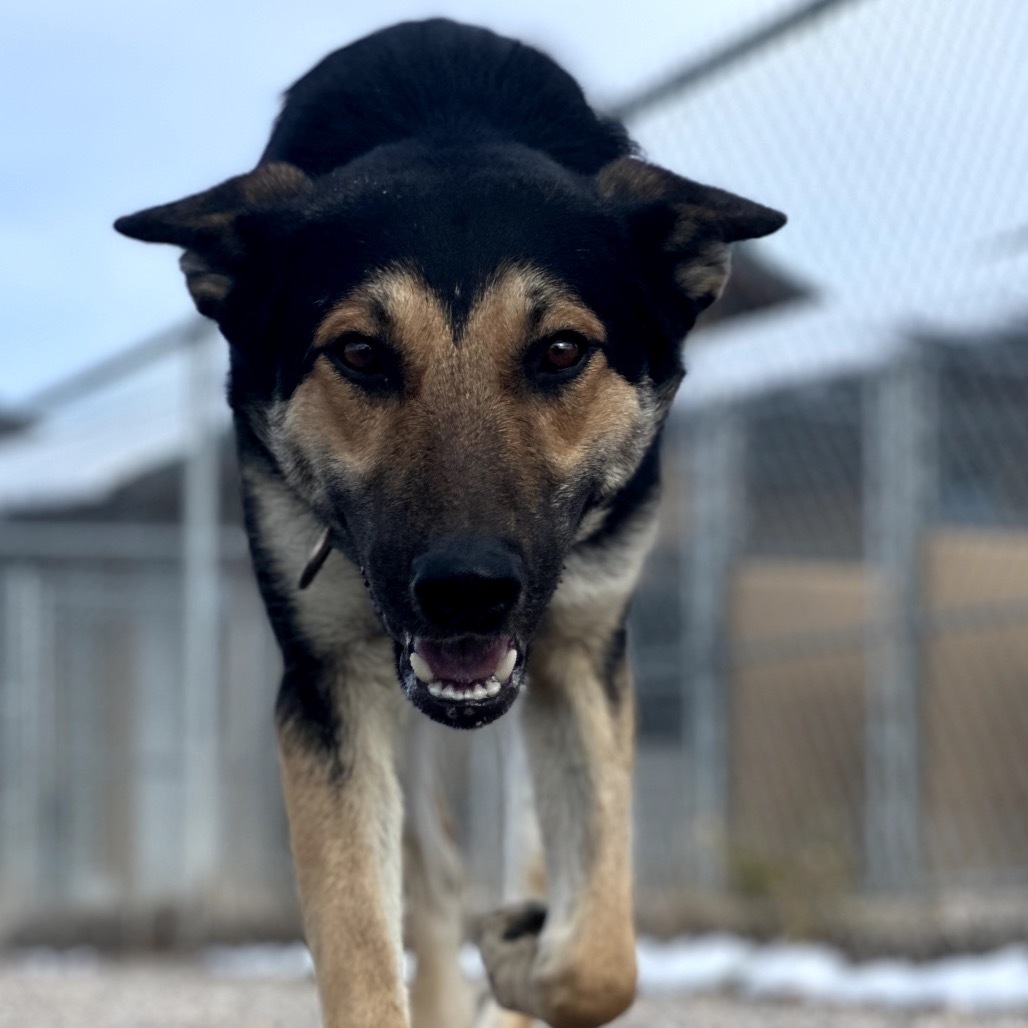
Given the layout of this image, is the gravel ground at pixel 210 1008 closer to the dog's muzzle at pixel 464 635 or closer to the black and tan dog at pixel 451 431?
the black and tan dog at pixel 451 431

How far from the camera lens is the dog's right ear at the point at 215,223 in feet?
11.0

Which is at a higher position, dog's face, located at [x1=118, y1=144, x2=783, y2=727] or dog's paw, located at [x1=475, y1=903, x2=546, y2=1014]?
dog's face, located at [x1=118, y1=144, x2=783, y2=727]

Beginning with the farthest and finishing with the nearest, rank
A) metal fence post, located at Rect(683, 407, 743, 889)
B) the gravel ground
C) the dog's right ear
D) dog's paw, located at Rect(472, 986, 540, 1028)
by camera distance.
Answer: metal fence post, located at Rect(683, 407, 743, 889) < the gravel ground < dog's paw, located at Rect(472, 986, 540, 1028) < the dog's right ear

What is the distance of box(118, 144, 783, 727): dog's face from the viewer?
288cm

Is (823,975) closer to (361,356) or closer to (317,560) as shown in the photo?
(317,560)

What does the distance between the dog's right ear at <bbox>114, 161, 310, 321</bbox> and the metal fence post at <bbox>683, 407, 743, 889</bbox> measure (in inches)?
220

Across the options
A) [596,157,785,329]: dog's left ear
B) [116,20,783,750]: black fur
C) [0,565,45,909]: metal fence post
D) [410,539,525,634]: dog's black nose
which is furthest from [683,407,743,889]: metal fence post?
[410,539,525,634]: dog's black nose

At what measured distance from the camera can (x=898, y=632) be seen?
7523 millimetres

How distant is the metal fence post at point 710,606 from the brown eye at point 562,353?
228 inches

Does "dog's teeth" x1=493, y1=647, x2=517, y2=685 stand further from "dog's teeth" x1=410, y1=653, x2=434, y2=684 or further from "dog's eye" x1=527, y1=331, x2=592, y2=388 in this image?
"dog's eye" x1=527, y1=331, x2=592, y2=388

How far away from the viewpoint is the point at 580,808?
3.74 m

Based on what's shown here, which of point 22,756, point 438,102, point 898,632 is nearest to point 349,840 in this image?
point 438,102

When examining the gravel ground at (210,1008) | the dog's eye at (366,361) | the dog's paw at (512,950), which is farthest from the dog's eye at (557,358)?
the gravel ground at (210,1008)

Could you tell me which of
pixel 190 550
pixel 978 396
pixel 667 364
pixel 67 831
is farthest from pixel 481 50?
pixel 67 831
